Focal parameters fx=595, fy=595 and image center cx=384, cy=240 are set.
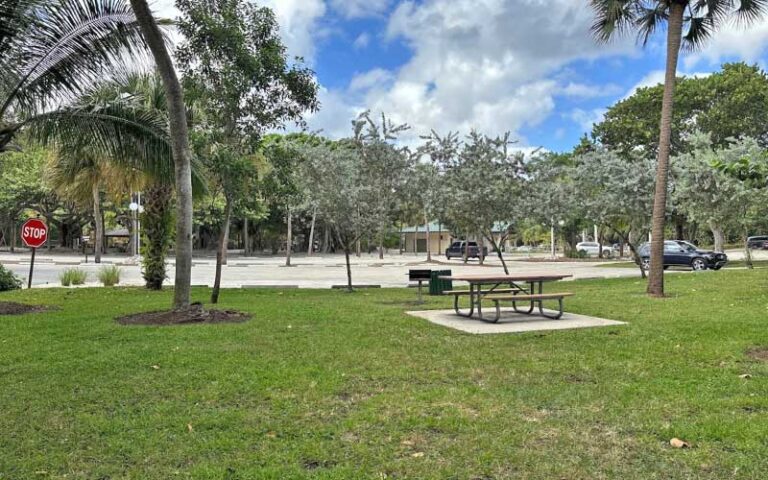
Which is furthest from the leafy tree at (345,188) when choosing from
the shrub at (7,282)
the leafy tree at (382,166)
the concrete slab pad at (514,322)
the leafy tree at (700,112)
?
the leafy tree at (700,112)

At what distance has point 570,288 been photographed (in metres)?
17.9

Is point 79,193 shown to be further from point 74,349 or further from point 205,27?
point 74,349

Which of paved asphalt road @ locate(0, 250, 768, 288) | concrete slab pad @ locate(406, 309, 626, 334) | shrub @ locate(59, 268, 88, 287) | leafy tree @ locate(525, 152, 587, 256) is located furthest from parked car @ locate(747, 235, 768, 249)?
shrub @ locate(59, 268, 88, 287)

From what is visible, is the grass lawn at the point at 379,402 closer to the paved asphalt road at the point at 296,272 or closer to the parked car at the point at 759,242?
the paved asphalt road at the point at 296,272

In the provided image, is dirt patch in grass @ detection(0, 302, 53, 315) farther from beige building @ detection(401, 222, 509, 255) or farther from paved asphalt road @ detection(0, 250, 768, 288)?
beige building @ detection(401, 222, 509, 255)

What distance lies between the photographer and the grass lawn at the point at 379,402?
3.69 meters

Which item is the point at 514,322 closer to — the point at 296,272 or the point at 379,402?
the point at 379,402

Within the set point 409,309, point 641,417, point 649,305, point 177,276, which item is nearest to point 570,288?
point 649,305

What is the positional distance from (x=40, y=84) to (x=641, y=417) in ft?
36.4

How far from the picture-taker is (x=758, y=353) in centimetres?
679

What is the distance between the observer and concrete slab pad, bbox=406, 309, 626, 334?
9.01m

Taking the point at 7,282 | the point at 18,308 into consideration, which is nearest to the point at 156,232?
the point at 7,282

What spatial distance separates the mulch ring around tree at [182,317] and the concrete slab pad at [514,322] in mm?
3317

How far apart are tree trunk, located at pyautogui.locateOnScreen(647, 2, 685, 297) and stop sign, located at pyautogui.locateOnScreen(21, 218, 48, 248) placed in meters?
15.4
